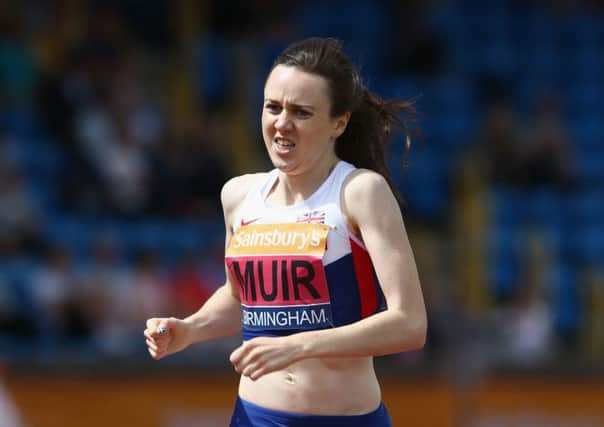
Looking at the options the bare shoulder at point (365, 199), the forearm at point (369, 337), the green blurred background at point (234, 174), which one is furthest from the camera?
the green blurred background at point (234, 174)

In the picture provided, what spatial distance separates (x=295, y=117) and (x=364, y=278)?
1.92 feet

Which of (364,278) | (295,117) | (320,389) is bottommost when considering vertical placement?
(320,389)

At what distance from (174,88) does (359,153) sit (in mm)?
9089

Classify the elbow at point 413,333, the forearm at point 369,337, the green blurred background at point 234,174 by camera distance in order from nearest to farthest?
the forearm at point 369,337 → the elbow at point 413,333 → the green blurred background at point 234,174

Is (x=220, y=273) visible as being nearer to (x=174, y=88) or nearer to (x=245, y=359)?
(x=174, y=88)

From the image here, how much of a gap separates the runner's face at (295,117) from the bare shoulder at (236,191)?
1.08 feet

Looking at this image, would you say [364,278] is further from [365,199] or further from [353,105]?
[353,105]

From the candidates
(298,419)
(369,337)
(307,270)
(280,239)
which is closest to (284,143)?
(280,239)

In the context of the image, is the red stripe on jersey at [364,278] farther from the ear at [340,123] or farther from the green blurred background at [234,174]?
the green blurred background at [234,174]

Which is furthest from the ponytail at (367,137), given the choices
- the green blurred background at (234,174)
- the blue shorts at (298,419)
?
the green blurred background at (234,174)

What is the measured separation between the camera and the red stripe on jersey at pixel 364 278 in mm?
4211

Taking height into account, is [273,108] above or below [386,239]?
above

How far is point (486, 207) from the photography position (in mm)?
12375

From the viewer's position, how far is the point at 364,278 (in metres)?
4.25
